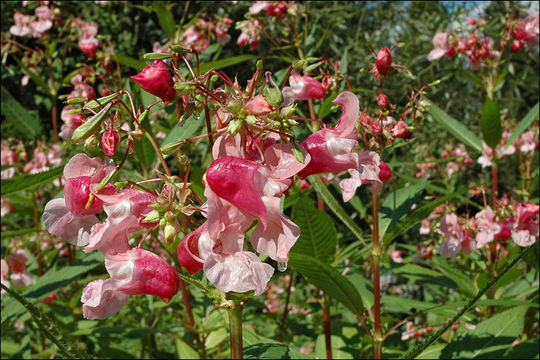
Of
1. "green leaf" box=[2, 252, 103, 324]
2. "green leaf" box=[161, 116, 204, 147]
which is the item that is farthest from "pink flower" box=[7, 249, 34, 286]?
"green leaf" box=[161, 116, 204, 147]

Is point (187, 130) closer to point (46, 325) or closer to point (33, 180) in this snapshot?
point (33, 180)

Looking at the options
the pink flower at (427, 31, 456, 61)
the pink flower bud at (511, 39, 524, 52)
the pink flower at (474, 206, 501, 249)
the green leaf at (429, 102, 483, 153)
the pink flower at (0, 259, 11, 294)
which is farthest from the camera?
the pink flower at (427, 31, 456, 61)

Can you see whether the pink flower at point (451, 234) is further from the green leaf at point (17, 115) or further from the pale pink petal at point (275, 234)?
the green leaf at point (17, 115)

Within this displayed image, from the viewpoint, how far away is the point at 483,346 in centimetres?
123

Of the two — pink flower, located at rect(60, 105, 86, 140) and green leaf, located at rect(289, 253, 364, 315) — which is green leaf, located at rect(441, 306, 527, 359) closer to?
green leaf, located at rect(289, 253, 364, 315)

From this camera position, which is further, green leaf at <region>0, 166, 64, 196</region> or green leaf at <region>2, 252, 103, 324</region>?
green leaf at <region>2, 252, 103, 324</region>

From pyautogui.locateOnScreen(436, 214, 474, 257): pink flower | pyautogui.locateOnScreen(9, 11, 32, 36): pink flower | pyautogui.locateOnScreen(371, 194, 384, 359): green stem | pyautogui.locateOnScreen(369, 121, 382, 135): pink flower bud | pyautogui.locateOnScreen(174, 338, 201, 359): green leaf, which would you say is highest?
pyautogui.locateOnScreen(369, 121, 382, 135): pink flower bud

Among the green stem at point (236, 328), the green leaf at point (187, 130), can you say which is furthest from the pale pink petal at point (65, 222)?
the green leaf at point (187, 130)

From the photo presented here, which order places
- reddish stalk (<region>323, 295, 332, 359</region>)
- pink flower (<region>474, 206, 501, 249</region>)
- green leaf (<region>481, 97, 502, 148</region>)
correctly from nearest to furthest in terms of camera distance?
1. reddish stalk (<region>323, 295, 332, 359</region>)
2. pink flower (<region>474, 206, 501, 249</region>)
3. green leaf (<region>481, 97, 502, 148</region>)

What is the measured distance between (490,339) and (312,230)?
0.58 meters

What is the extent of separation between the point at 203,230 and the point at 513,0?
5.08 metres

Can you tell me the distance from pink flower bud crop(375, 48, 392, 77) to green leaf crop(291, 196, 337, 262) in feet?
1.31

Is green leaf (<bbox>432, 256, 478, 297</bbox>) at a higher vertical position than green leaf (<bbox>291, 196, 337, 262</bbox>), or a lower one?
lower

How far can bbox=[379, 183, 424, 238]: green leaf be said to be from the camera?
119cm
